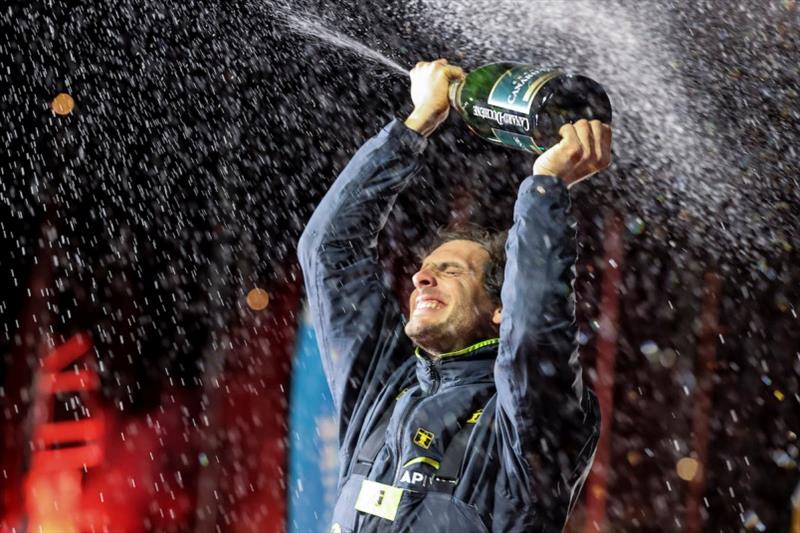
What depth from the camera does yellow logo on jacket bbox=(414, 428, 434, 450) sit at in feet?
6.65

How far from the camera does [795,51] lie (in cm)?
554

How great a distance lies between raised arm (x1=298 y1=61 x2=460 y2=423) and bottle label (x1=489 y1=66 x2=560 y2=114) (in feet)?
0.76

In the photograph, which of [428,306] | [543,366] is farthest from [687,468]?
[543,366]

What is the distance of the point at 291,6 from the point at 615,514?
22.3 feet

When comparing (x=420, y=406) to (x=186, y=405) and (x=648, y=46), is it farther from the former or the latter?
Answer: (x=186, y=405)

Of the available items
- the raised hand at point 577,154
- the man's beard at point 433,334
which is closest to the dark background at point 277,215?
the raised hand at point 577,154

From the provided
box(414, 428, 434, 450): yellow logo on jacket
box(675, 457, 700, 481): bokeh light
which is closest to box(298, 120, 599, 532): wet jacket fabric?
box(414, 428, 434, 450): yellow logo on jacket

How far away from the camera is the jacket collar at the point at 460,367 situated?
219 centimetres

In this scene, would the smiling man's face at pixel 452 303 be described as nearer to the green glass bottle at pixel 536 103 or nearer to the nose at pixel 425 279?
the nose at pixel 425 279

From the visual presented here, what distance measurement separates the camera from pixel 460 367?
220 centimetres

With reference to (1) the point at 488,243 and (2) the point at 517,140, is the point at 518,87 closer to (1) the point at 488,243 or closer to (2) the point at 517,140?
(2) the point at 517,140

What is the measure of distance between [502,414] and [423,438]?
20 centimetres

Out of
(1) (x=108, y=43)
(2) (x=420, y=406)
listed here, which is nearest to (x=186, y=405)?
(1) (x=108, y=43)

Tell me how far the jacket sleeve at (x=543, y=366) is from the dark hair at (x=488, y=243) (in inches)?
14.9
